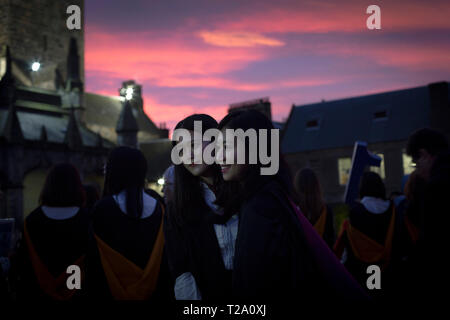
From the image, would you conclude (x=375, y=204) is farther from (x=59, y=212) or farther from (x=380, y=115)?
(x=380, y=115)

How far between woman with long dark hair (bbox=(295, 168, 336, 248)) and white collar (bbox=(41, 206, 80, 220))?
9.70 feet

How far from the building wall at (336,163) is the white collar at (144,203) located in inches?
1229

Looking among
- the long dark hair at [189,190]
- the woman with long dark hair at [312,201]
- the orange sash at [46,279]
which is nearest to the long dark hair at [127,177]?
the long dark hair at [189,190]

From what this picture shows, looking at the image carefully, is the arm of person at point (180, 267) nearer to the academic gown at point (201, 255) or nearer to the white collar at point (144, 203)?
the academic gown at point (201, 255)

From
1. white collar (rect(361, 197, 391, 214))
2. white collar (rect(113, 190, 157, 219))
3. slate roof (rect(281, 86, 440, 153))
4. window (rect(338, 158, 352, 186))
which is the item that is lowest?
white collar (rect(361, 197, 391, 214))

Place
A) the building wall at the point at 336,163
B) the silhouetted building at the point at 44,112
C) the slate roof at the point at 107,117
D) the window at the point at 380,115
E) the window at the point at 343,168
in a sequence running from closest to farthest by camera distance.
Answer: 1. the silhouetted building at the point at 44,112
2. the building wall at the point at 336,163
3. the window at the point at 343,168
4. the window at the point at 380,115
5. the slate roof at the point at 107,117

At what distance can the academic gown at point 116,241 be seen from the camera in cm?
353

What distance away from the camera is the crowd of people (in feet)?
6.48

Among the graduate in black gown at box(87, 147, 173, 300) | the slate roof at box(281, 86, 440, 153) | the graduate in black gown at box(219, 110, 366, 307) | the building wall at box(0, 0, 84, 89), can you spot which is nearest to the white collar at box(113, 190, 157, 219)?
the graduate in black gown at box(87, 147, 173, 300)

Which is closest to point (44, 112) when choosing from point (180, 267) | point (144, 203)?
point (144, 203)

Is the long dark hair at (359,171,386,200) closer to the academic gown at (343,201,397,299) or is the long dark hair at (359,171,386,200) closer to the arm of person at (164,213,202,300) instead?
the academic gown at (343,201,397,299)

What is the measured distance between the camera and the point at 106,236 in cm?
354

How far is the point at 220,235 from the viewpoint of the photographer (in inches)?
108
